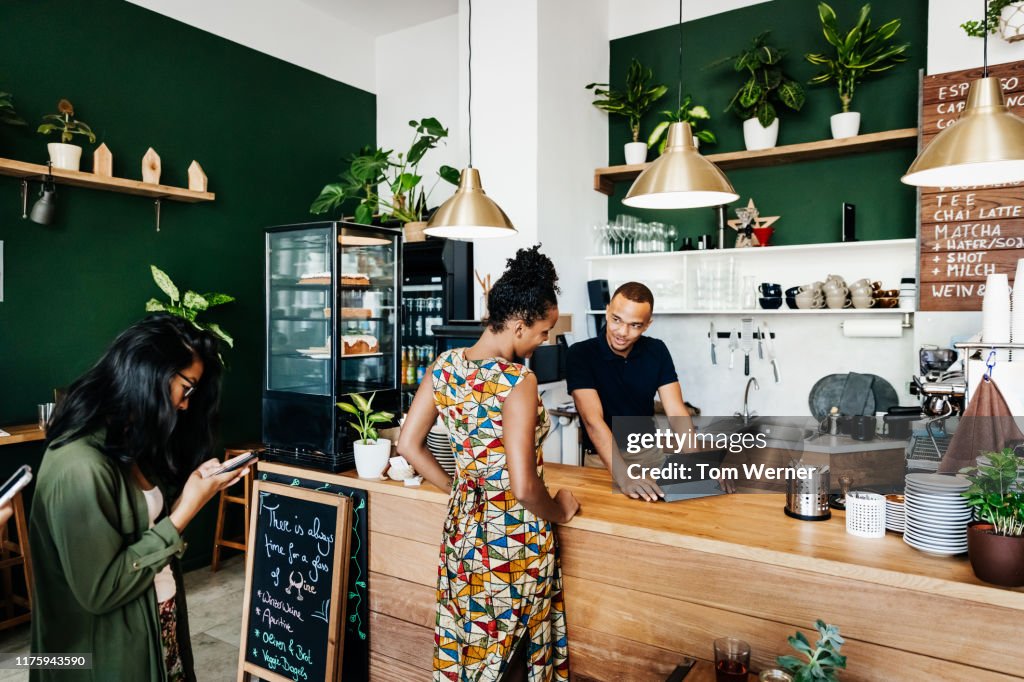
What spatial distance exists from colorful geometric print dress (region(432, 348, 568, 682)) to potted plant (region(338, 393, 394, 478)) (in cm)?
74

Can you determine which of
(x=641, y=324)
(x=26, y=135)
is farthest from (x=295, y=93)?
(x=641, y=324)

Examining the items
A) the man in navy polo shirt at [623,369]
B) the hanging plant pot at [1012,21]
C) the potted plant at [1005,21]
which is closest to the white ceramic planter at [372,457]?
the man in navy polo shirt at [623,369]

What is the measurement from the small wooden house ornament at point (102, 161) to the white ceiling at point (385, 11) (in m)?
2.10

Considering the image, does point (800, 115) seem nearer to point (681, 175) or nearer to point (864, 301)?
point (864, 301)

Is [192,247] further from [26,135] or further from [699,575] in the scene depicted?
[699,575]

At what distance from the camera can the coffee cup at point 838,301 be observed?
400 cm

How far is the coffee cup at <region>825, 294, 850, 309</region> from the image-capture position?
13.1 feet

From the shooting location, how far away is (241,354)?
4.72 meters

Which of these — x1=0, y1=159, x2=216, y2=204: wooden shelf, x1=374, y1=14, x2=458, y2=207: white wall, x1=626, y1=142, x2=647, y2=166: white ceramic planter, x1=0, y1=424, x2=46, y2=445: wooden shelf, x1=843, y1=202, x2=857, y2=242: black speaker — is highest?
x1=374, y1=14, x2=458, y2=207: white wall

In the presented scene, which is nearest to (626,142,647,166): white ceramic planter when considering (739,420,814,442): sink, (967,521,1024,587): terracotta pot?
(739,420,814,442): sink

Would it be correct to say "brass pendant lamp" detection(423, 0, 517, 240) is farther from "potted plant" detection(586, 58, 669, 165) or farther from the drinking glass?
"potted plant" detection(586, 58, 669, 165)

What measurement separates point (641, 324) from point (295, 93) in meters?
3.71

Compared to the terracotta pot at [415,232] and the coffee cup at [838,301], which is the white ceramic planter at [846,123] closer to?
the coffee cup at [838,301]

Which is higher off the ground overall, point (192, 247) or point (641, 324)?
point (192, 247)
